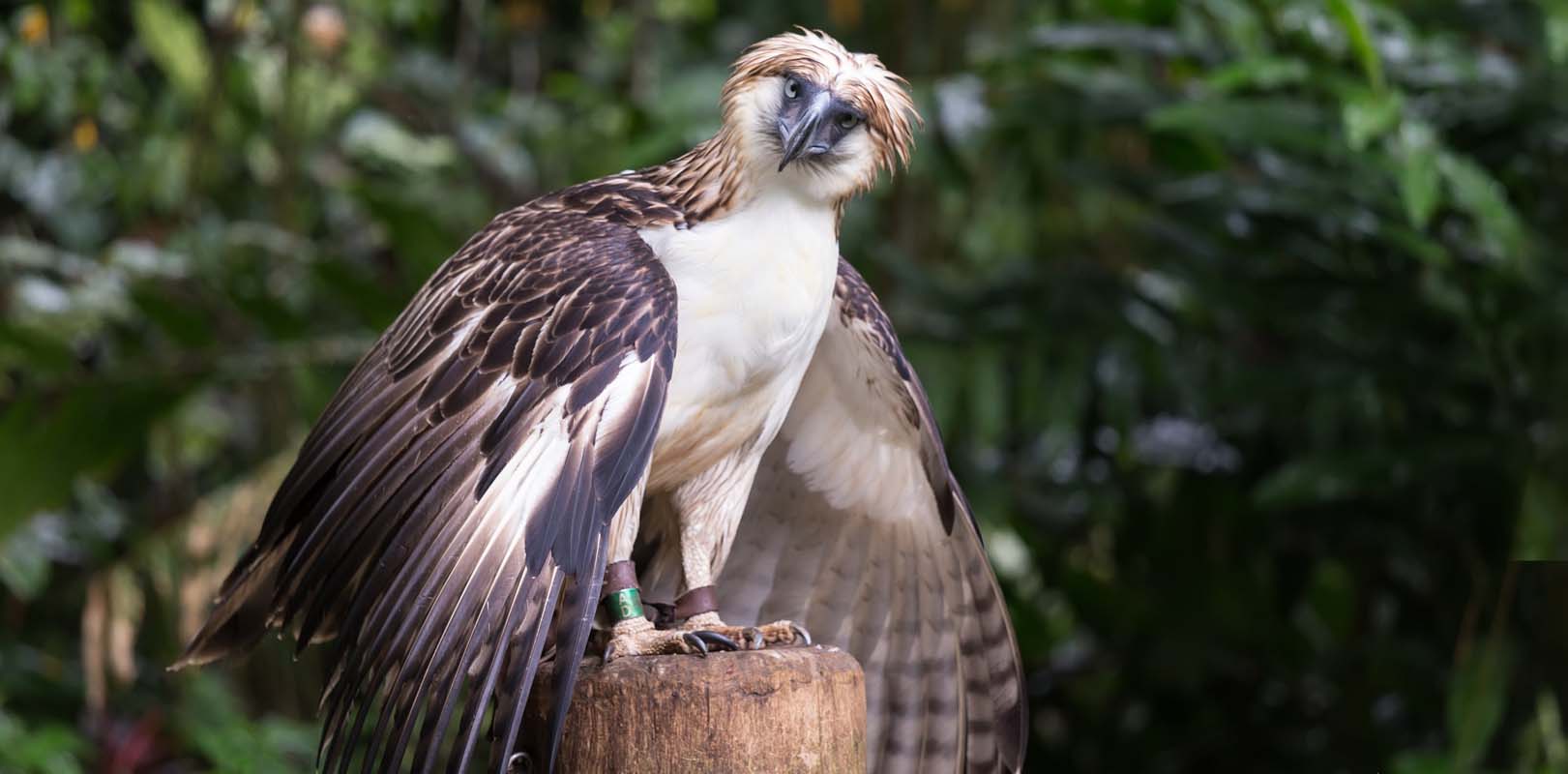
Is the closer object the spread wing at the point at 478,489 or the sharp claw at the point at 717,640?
the spread wing at the point at 478,489

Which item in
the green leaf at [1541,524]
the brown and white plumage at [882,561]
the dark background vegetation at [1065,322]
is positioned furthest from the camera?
the dark background vegetation at [1065,322]

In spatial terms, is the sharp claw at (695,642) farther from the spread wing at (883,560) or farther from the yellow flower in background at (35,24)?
the yellow flower in background at (35,24)

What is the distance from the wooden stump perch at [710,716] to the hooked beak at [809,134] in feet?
2.20

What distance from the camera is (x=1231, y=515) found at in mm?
4855

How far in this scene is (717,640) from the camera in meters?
2.07

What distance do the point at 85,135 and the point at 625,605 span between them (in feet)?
11.8

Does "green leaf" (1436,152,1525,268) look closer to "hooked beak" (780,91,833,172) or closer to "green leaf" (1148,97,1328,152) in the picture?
"green leaf" (1148,97,1328,152)

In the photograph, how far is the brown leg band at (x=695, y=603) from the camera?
233 cm

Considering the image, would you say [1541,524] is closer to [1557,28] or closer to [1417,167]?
[1417,167]

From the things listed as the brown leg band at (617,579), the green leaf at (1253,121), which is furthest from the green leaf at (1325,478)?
the brown leg band at (617,579)

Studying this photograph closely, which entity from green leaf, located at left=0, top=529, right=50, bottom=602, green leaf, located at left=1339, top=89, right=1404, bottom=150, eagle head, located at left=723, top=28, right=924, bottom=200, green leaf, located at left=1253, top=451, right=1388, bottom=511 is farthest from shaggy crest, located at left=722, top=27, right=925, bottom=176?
green leaf, located at left=0, top=529, right=50, bottom=602

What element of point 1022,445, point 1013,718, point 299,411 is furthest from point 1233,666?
point 299,411

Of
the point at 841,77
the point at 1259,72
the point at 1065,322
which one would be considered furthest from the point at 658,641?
the point at 1065,322

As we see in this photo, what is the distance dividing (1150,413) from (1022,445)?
57 cm
